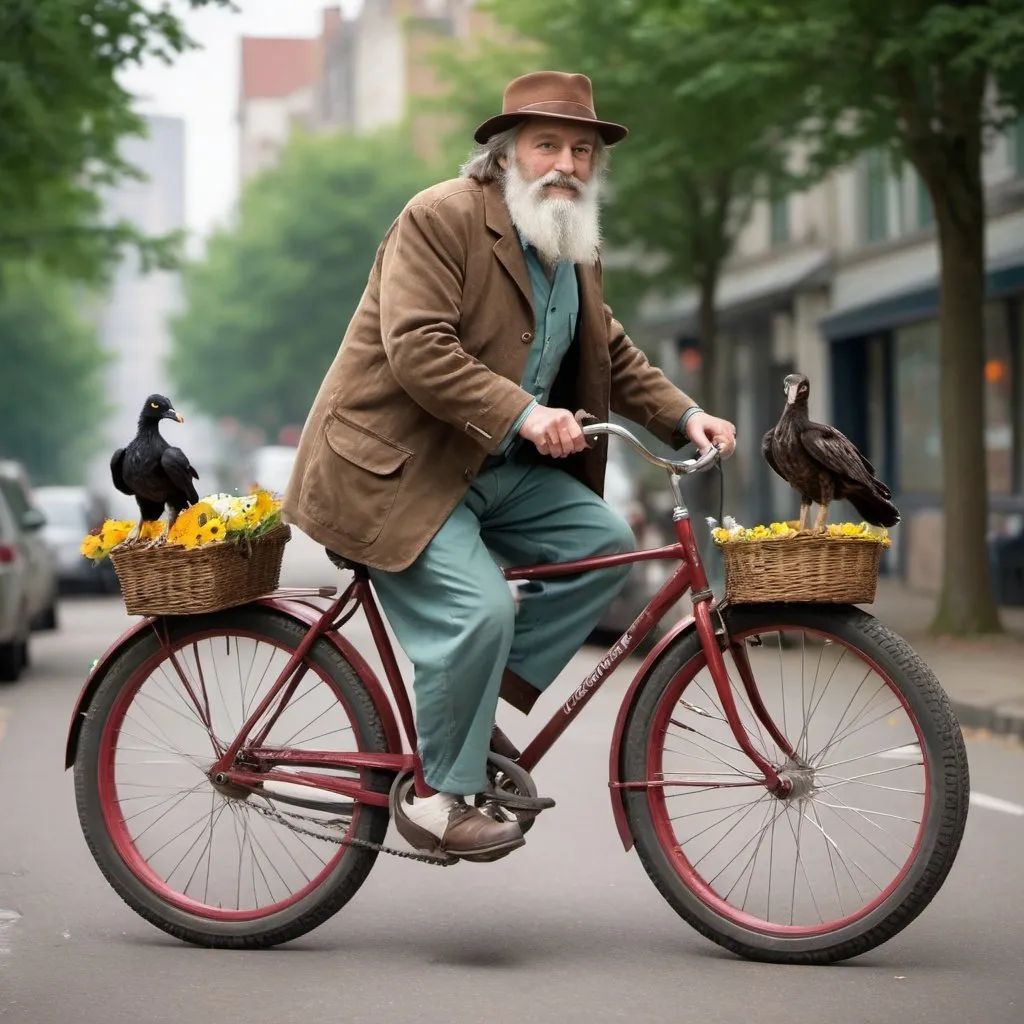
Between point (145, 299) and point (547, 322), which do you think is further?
point (145, 299)

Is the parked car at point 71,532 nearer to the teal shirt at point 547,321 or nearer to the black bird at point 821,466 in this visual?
the teal shirt at point 547,321

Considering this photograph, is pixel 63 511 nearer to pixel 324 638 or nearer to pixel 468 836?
pixel 324 638

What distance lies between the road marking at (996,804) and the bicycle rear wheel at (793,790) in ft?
8.81

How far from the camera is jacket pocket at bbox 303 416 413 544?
15.8ft

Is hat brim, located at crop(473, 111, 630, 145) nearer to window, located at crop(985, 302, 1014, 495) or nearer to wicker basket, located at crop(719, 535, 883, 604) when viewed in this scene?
wicker basket, located at crop(719, 535, 883, 604)

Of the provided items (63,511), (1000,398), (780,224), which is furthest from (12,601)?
(780,224)

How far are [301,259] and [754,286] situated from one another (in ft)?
96.6

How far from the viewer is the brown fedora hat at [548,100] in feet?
15.7

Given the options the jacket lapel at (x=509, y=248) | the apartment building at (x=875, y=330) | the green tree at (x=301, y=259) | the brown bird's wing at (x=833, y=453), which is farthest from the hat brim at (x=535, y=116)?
the green tree at (x=301, y=259)

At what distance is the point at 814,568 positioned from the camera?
183 inches

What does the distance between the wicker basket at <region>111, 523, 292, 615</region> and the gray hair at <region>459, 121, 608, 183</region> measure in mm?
995

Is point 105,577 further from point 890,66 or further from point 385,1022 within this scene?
point 385,1022

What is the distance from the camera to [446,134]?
1204 inches

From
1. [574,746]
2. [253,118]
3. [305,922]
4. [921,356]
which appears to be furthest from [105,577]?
[253,118]
